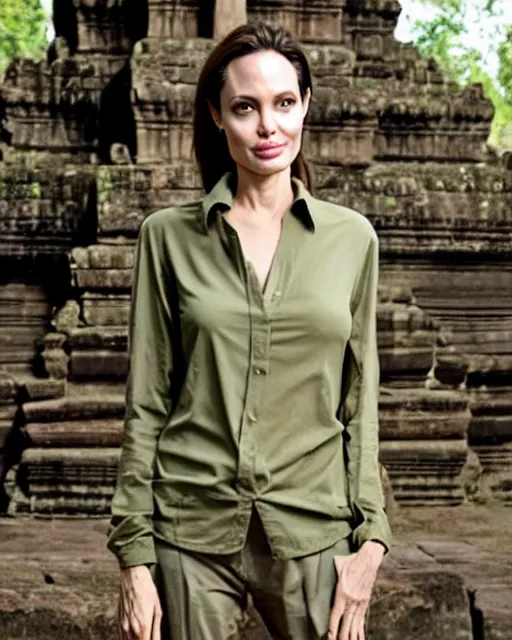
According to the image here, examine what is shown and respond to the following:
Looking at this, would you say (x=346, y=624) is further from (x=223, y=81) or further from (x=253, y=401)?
(x=223, y=81)

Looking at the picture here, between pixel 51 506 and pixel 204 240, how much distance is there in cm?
388

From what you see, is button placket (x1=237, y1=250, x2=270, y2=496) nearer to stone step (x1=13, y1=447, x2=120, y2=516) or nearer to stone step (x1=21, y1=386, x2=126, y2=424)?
stone step (x1=13, y1=447, x2=120, y2=516)

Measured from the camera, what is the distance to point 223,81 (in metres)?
2.26

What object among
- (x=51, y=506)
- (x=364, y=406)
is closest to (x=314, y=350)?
(x=364, y=406)

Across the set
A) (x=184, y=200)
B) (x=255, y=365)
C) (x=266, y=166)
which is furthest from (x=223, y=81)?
(x=184, y=200)

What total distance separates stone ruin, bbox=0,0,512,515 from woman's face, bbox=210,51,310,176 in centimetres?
377

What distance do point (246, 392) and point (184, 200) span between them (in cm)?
455

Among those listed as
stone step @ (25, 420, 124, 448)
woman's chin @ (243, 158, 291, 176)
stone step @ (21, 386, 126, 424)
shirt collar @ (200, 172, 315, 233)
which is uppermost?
woman's chin @ (243, 158, 291, 176)

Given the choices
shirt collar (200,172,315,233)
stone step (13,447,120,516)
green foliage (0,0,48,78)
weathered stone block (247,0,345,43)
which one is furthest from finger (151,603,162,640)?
green foliage (0,0,48,78)

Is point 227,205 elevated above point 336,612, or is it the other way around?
point 227,205

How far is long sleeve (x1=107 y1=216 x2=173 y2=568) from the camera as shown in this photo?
216 cm

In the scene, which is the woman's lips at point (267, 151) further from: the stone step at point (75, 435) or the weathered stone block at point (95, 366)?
the weathered stone block at point (95, 366)

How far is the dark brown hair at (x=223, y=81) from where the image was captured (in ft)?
7.29

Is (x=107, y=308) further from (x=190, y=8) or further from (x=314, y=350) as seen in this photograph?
(x=314, y=350)
